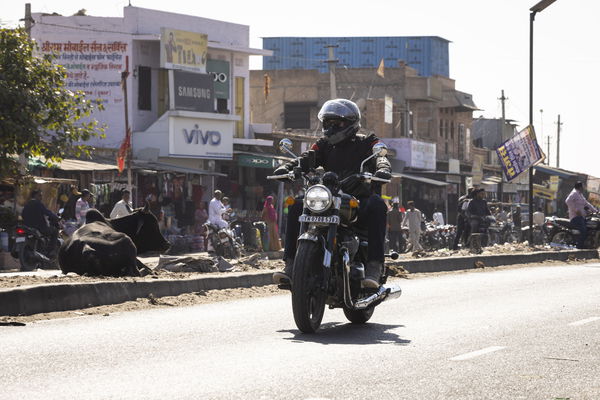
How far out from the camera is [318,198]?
9.26 meters

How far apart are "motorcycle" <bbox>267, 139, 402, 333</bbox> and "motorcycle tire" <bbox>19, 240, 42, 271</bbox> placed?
1304 cm

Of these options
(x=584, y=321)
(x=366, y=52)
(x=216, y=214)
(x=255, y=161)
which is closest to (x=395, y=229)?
(x=255, y=161)

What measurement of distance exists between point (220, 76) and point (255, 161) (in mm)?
4288

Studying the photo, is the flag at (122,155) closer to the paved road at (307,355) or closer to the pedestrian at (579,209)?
the pedestrian at (579,209)

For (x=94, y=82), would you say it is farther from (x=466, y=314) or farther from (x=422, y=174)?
(x=466, y=314)

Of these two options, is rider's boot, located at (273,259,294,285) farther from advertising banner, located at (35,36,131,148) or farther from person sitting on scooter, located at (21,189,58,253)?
advertising banner, located at (35,36,131,148)

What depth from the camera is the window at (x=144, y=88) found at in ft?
127

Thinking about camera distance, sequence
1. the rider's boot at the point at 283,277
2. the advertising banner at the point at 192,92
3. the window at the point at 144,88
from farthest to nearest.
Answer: the window at the point at 144,88 → the advertising banner at the point at 192,92 → the rider's boot at the point at 283,277

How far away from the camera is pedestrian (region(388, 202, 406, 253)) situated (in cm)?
3309

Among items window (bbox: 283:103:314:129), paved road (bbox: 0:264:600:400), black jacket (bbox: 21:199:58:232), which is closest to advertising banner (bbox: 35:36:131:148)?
black jacket (bbox: 21:199:58:232)

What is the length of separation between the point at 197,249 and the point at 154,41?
30.0 feet

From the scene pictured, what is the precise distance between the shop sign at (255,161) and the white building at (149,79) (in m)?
0.52

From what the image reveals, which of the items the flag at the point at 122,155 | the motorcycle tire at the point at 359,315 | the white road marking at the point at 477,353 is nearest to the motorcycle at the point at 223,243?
the flag at the point at 122,155

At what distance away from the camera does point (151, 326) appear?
1010 cm
